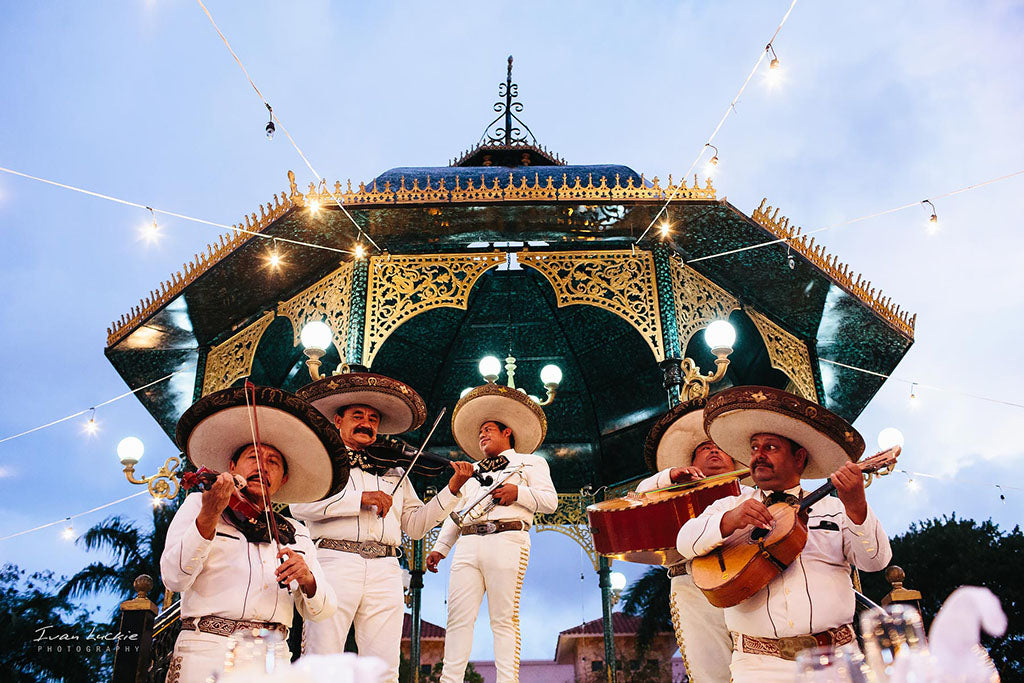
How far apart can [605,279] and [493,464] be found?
4.53m

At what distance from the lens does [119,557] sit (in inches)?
853

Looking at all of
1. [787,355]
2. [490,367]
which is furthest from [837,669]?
[787,355]

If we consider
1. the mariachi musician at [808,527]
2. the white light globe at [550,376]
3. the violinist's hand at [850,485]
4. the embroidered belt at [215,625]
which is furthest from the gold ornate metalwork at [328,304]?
the violinist's hand at [850,485]

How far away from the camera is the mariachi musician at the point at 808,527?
405 centimetres

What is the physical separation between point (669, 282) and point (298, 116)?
4896 centimetres

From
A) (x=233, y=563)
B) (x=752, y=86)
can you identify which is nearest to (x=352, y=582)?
(x=233, y=563)

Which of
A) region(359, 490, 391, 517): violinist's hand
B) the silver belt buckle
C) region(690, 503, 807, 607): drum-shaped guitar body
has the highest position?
region(359, 490, 391, 517): violinist's hand

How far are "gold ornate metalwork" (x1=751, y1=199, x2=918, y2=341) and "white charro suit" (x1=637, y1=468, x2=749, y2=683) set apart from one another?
4.73 m

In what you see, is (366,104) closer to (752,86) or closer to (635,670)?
(635,670)

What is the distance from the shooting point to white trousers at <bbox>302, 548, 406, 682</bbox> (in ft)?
17.7

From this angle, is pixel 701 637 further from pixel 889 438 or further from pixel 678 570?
pixel 889 438

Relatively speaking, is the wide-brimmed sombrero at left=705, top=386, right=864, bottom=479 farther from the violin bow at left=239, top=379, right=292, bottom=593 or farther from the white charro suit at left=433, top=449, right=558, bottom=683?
the violin bow at left=239, top=379, right=292, bottom=593

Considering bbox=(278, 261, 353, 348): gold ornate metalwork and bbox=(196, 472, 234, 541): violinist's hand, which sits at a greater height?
bbox=(278, 261, 353, 348): gold ornate metalwork

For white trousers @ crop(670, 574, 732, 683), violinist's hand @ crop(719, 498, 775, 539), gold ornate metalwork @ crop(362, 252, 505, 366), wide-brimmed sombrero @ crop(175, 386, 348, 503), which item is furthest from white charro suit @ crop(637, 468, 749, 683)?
gold ornate metalwork @ crop(362, 252, 505, 366)
